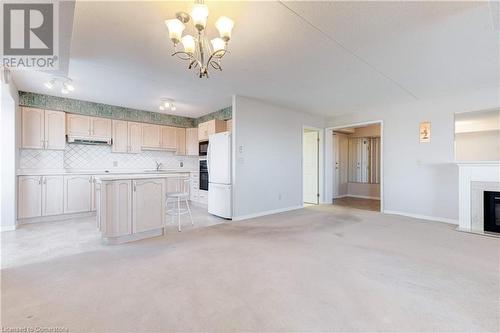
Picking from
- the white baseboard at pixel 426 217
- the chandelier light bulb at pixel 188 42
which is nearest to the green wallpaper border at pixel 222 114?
the chandelier light bulb at pixel 188 42

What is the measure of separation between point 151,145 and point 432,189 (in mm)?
6628

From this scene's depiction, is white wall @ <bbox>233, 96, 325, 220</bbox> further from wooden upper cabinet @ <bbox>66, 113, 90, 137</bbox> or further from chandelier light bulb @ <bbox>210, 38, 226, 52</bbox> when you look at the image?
wooden upper cabinet @ <bbox>66, 113, 90, 137</bbox>

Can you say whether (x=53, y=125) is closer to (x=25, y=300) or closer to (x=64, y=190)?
(x=64, y=190)

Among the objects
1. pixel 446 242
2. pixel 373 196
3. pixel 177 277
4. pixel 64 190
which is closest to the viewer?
pixel 177 277

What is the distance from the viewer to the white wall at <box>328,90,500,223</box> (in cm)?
441

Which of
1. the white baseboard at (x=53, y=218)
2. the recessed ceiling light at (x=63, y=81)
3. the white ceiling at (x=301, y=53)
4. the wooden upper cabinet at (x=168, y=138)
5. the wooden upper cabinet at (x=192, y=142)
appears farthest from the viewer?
the wooden upper cabinet at (x=192, y=142)

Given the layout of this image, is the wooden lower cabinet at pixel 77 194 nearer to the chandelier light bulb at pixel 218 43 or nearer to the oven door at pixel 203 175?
the oven door at pixel 203 175

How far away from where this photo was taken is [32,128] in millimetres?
4496

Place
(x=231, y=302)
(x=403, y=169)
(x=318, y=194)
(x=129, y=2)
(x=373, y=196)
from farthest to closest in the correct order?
(x=373, y=196)
(x=318, y=194)
(x=403, y=169)
(x=129, y=2)
(x=231, y=302)

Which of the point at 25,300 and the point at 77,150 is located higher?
the point at 77,150

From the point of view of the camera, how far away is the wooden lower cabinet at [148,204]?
3.31 m

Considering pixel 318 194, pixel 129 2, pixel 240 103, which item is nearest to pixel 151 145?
pixel 240 103

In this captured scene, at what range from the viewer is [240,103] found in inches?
183

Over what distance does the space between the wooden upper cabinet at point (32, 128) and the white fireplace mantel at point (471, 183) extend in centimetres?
798
